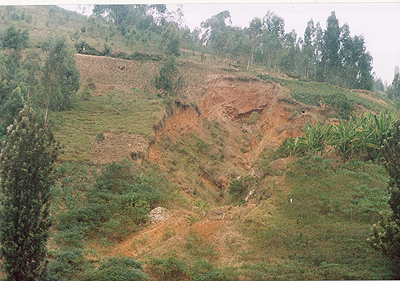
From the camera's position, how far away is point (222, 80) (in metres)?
26.8

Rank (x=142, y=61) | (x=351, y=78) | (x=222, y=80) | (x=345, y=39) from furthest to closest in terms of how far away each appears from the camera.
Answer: (x=222, y=80) → (x=142, y=61) → (x=351, y=78) → (x=345, y=39)

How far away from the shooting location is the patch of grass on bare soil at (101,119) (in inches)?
531

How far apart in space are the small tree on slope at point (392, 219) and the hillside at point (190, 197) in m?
0.66

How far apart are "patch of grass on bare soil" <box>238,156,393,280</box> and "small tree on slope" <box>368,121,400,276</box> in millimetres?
658

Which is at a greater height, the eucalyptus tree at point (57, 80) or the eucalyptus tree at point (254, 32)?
the eucalyptus tree at point (254, 32)

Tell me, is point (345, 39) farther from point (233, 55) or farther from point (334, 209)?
point (233, 55)

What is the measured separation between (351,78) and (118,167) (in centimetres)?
1432

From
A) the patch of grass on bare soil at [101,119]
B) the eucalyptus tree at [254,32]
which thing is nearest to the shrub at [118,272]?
the patch of grass on bare soil at [101,119]

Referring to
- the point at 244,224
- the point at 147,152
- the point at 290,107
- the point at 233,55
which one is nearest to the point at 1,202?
the point at 244,224

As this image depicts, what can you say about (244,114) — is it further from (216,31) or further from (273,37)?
(216,31)

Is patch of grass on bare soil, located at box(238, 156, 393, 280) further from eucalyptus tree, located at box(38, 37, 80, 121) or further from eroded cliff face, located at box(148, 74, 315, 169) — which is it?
eucalyptus tree, located at box(38, 37, 80, 121)

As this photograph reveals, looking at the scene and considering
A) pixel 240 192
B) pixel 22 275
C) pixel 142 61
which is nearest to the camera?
pixel 22 275

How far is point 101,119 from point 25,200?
6.75m

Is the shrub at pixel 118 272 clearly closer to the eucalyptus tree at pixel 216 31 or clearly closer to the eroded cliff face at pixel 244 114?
the eroded cliff face at pixel 244 114
